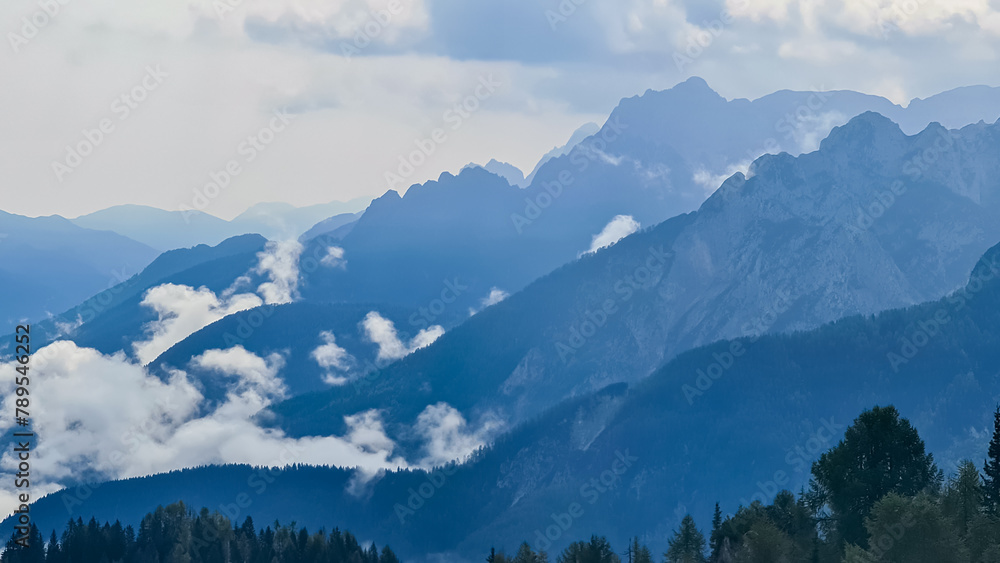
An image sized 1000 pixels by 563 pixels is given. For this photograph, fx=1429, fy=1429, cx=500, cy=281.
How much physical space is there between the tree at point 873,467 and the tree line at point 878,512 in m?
0.08

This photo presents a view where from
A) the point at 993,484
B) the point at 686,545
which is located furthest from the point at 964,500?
the point at 686,545

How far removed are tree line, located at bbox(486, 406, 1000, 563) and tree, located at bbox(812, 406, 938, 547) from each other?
8 cm

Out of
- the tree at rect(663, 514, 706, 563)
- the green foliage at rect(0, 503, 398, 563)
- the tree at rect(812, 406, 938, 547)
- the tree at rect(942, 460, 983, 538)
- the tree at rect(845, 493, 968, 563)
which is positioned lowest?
the tree at rect(845, 493, 968, 563)

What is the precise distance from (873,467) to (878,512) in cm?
1286

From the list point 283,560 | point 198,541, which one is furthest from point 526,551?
point 198,541

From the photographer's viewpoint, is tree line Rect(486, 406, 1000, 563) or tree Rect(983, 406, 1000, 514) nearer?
tree line Rect(486, 406, 1000, 563)

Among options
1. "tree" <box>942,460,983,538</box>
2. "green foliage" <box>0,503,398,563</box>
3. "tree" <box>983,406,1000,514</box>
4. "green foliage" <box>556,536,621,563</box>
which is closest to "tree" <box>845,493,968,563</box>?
"tree" <box>942,460,983,538</box>

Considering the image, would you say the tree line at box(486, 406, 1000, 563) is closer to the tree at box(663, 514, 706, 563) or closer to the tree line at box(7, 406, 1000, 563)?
the tree line at box(7, 406, 1000, 563)

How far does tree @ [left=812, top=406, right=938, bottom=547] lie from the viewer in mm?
111062

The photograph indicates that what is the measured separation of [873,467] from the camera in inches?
4414

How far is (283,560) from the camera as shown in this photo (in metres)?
176

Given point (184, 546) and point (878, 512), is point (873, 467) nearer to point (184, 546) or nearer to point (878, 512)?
point (878, 512)

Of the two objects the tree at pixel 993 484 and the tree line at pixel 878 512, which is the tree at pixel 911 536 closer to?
the tree line at pixel 878 512

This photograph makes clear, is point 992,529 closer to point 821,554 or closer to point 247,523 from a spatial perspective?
point 821,554
